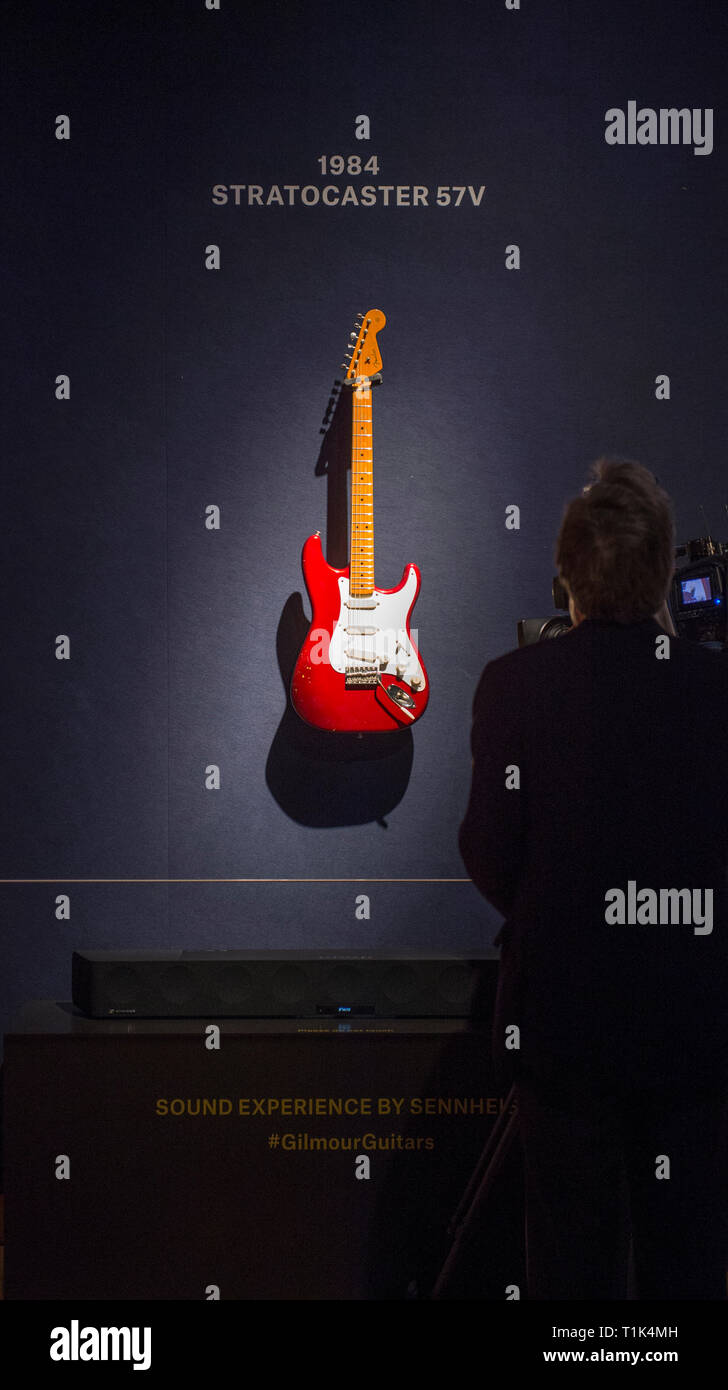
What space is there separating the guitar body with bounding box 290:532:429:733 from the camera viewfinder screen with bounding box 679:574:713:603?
825 mm

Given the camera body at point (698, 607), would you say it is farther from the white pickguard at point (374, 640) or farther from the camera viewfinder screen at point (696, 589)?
the white pickguard at point (374, 640)

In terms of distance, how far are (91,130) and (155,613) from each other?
1393mm

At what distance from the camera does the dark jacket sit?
51.7 inches

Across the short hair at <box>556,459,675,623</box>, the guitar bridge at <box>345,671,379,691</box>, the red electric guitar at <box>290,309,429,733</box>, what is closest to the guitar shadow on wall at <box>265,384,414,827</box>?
the red electric guitar at <box>290,309,429,733</box>

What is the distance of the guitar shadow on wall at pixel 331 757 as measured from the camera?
3131 mm

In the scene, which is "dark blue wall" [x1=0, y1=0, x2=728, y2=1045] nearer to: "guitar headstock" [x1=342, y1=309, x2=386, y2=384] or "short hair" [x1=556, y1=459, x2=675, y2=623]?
"guitar headstock" [x1=342, y1=309, x2=386, y2=384]

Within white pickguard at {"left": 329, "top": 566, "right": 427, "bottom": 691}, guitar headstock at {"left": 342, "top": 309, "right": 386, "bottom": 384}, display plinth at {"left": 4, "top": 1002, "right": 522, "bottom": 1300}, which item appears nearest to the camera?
display plinth at {"left": 4, "top": 1002, "right": 522, "bottom": 1300}

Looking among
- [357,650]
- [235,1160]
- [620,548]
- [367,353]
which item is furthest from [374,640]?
[620,548]

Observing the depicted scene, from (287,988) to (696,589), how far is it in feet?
3.96

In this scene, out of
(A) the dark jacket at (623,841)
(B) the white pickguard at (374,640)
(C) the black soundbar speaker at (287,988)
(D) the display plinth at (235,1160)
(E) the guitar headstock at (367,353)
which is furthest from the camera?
(E) the guitar headstock at (367,353)

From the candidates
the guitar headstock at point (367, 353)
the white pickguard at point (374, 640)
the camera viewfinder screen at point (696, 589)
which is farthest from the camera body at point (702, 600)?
the guitar headstock at point (367, 353)

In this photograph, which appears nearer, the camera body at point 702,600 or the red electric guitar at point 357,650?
the camera body at point 702,600

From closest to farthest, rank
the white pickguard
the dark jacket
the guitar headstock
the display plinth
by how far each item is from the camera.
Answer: the dark jacket
the display plinth
the white pickguard
the guitar headstock

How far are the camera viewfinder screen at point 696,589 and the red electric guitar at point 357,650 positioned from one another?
84 cm
